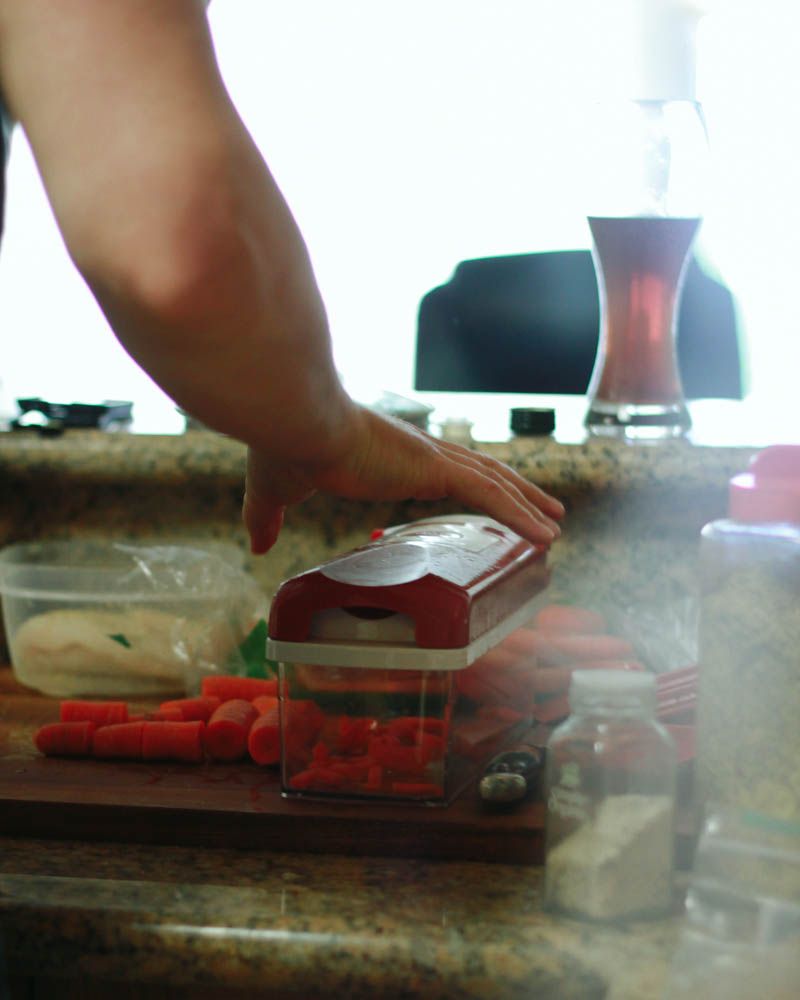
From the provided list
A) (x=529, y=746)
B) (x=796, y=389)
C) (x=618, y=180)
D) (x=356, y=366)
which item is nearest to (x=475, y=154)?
(x=356, y=366)

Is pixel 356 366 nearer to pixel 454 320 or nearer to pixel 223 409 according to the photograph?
pixel 454 320

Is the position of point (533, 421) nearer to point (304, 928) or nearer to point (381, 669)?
point (381, 669)

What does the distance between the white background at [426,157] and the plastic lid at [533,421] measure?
238 centimetres

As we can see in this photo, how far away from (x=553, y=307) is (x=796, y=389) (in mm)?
1418

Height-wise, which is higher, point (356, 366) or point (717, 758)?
point (717, 758)

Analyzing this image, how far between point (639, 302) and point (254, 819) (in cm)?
65

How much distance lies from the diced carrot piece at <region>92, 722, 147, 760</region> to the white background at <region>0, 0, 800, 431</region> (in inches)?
107

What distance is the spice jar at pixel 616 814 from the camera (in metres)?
0.64

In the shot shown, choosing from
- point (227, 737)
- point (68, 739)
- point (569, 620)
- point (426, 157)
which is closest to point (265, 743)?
point (227, 737)

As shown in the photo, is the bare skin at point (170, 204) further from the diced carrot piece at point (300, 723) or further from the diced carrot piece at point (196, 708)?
the diced carrot piece at point (196, 708)

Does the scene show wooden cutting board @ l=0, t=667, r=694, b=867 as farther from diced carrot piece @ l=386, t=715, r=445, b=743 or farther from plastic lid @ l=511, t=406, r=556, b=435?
plastic lid @ l=511, t=406, r=556, b=435

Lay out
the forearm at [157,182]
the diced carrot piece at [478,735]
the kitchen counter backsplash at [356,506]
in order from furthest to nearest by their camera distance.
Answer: the kitchen counter backsplash at [356,506]
the diced carrot piece at [478,735]
the forearm at [157,182]

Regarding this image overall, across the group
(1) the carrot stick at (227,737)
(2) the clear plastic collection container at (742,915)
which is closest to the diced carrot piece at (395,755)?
(1) the carrot stick at (227,737)

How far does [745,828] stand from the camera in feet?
2.08
